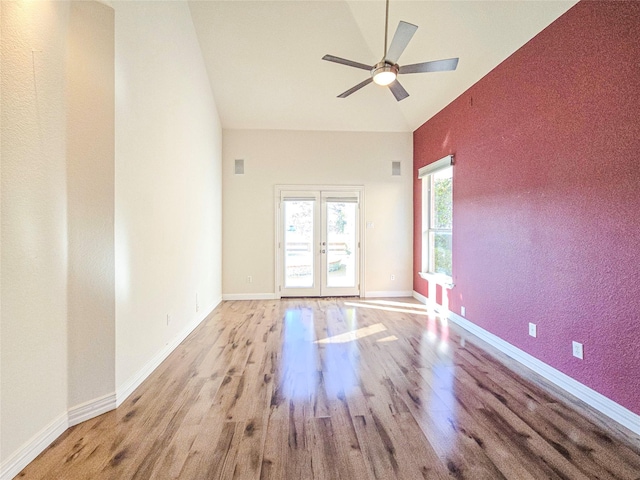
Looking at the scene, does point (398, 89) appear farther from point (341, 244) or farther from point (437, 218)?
point (341, 244)

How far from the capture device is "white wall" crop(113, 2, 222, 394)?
7.34 feet

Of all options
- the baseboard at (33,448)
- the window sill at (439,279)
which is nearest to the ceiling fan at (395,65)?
the window sill at (439,279)

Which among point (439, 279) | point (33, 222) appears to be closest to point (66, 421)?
point (33, 222)

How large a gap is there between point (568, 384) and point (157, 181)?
3.97m

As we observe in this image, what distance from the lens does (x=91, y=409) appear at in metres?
1.99

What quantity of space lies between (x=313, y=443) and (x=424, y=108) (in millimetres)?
4792

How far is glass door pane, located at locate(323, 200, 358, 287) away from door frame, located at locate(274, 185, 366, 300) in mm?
119

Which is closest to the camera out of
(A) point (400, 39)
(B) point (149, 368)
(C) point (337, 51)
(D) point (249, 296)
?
(A) point (400, 39)

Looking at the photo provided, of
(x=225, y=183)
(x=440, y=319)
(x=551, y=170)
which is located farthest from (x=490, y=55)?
(x=225, y=183)

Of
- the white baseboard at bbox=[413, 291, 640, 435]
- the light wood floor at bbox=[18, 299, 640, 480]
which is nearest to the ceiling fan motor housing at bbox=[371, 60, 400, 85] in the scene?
the light wood floor at bbox=[18, 299, 640, 480]

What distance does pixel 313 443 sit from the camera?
175 centimetres

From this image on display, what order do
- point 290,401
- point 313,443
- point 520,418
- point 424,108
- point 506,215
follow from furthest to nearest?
1. point 424,108
2. point 506,215
3. point 290,401
4. point 520,418
5. point 313,443

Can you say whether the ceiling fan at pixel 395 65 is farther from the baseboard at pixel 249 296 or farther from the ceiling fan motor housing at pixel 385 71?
the baseboard at pixel 249 296

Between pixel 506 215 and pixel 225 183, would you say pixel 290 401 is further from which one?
pixel 225 183
